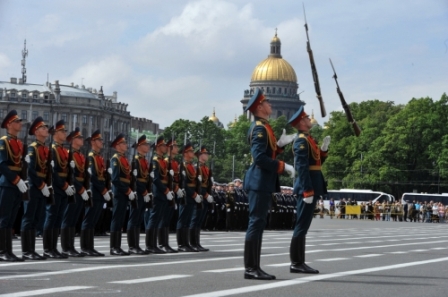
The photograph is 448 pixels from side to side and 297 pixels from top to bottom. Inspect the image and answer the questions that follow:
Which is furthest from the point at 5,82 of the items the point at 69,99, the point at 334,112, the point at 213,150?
the point at 334,112

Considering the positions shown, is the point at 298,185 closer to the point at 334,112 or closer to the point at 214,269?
the point at 214,269

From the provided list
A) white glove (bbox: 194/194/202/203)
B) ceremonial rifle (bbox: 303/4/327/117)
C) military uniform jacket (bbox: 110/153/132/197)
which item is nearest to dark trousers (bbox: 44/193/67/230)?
military uniform jacket (bbox: 110/153/132/197)

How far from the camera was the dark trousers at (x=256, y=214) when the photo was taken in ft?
39.9

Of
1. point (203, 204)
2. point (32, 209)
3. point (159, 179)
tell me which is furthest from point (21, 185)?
point (203, 204)

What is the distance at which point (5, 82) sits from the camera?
15862cm

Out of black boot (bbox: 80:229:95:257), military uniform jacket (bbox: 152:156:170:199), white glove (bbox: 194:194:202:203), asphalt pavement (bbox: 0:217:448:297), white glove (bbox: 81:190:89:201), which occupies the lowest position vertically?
asphalt pavement (bbox: 0:217:448:297)

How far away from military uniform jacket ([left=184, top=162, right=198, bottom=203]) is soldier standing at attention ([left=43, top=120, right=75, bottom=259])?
3.20 meters

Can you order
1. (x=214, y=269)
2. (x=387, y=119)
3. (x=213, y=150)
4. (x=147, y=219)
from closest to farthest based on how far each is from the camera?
1. (x=214, y=269)
2. (x=147, y=219)
3. (x=387, y=119)
4. (x=213, y=150)

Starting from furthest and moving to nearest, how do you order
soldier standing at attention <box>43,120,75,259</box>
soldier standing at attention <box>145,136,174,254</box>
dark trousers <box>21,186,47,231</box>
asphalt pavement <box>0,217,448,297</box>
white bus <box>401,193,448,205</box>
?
white bus <box>401,193,448,205</box>, soldier standing at attention <box>145,136,174,254</box>, soldier standing at attention <box>43,120,75,259</box>, dark trousers <box>21,186,47,231</box>, asphalt pavement <box>0,217,448,297</box>

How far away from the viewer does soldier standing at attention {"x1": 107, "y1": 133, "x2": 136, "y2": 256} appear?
647 inches

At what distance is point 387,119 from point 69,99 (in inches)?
2597

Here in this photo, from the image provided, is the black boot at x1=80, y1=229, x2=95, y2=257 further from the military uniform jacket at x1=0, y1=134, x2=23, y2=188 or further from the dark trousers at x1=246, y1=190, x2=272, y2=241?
the dark trousers at x1=246, y1=190, x2=272, y2=241

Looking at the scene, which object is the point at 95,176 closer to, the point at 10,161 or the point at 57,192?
the point at 57,192

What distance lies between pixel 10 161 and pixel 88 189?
223 centimetres
